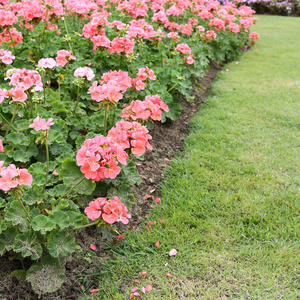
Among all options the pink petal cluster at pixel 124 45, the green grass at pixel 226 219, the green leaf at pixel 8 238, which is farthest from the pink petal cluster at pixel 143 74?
the green leaf at pixel 8 238

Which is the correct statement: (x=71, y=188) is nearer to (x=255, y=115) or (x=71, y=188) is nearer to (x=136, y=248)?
(x=136, y=248)

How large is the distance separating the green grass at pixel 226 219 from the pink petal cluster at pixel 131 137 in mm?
723

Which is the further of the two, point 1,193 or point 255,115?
point 255,115

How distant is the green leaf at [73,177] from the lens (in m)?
1.98

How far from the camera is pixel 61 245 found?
167 cm

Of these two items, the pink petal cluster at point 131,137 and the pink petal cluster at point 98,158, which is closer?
the pink petal cluster at point 98,158

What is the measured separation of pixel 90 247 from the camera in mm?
2105

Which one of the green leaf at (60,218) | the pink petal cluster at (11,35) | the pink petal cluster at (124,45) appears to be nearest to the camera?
the green leaf at (60,218)

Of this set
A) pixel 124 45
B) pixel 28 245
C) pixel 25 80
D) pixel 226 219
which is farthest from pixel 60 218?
pixel 124 45

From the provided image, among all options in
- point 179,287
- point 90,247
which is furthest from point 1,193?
point 179,287

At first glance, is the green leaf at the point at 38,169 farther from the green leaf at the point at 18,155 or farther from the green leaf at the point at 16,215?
the green leaf at the point at 16,215

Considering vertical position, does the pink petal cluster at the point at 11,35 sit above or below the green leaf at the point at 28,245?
above

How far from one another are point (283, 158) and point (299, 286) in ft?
5.03

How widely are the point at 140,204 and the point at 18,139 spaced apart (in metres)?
1.00
